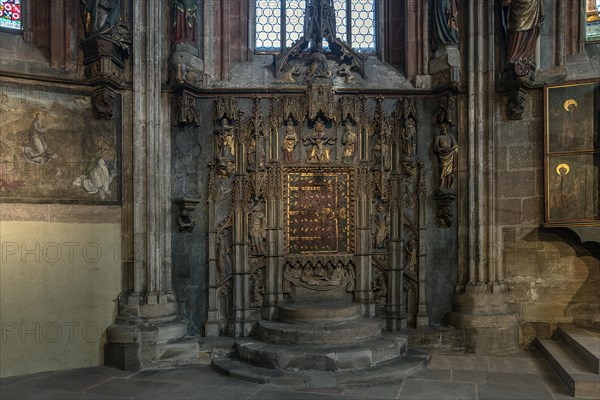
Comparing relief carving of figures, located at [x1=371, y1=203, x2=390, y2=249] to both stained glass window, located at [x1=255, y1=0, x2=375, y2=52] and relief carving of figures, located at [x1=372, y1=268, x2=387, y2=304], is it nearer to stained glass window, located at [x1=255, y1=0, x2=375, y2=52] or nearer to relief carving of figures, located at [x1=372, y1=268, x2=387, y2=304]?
relief carving of figures, located at [x1=372, y1=268, x2=387, y2=304]

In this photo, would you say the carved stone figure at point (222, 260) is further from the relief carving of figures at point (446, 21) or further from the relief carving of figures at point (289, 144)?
the relief carving of figures at point (446, 21)

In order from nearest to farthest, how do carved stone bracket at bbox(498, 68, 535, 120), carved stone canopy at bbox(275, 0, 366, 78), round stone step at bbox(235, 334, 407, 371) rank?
1. round stone step at bbox(235, 334, 407, 371)
2. carved stone bracket at bbox(498, 68, 535, 120)
3. carved stone canopy at bbox(275, 0, 366, 78)

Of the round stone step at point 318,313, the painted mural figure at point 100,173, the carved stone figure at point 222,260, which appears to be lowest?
the round stone step at point 318,313

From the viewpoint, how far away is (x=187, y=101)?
8.75 metres

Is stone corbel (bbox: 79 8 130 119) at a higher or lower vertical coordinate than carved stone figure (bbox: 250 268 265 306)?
higher

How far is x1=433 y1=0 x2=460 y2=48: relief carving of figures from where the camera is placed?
901 cm

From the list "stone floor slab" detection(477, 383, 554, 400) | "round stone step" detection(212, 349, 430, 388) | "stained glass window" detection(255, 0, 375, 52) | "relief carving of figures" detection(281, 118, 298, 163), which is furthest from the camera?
"stained glass window" detection(255, 0, 375, 52)

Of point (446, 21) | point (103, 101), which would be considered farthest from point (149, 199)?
point (446, 21)

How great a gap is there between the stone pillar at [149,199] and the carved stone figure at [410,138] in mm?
4153

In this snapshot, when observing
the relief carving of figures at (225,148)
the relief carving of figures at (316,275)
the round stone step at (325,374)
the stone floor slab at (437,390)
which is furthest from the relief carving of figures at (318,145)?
the stone floor slab at (437,390)

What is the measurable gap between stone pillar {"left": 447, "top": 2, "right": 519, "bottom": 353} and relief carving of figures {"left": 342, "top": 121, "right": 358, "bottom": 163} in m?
1.83

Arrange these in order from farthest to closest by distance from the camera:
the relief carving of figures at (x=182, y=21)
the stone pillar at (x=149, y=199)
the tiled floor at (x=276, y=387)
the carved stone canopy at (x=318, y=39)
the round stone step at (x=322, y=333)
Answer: the carved stone canopy at (x=318, y=39) < the relief carving of figures at (x=182, y=21) < the stone pillar at (x=149, y=199) < the round stone step at (x=322, y=333) < the tiled floor at (x=276, y=387)

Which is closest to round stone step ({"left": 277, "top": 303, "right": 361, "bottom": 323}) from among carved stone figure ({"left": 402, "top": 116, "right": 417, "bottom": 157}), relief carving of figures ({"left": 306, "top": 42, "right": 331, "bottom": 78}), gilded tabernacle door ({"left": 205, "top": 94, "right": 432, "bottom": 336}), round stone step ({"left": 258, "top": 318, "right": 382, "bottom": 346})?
round stone step ({"left": 258, "top": 318, "right": 382, "bottom": 346})

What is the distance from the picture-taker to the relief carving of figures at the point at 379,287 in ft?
30.4
